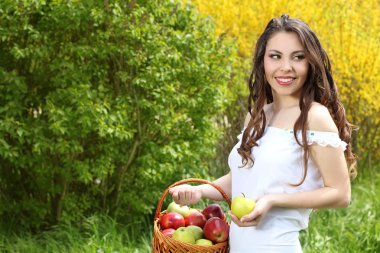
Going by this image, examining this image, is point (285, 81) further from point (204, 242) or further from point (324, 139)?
point (204, 242)

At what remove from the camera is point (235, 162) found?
2.38 m

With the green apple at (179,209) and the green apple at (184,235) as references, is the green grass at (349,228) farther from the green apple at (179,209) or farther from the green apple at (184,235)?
the green apple at (184,235)

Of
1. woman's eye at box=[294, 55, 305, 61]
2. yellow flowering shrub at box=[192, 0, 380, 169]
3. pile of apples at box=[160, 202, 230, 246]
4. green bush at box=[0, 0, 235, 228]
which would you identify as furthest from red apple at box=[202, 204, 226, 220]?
yellow flowering shrub at box=[192, 0, 380, 169]

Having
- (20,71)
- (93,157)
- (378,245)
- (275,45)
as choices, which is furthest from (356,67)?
(275,45)

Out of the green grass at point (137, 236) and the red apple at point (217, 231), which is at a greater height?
the red apple at point (217, 231)

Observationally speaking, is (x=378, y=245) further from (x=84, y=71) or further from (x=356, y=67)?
(x=84, y=71)

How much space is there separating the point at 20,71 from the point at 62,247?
1.22m

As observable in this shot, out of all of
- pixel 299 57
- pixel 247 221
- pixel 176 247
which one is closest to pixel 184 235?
pixel 176 247

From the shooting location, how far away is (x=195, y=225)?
2.66 meters

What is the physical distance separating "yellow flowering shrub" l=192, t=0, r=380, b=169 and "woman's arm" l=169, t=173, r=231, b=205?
2995 mm

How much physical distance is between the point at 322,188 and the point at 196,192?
56 cm

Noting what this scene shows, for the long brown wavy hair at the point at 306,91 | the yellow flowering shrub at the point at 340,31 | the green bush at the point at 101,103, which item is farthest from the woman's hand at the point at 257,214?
the yellow flowering shrub at the point at 340,31

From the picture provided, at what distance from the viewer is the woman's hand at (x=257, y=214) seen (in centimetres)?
213

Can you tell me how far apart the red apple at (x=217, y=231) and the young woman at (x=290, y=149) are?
68 millimetres
